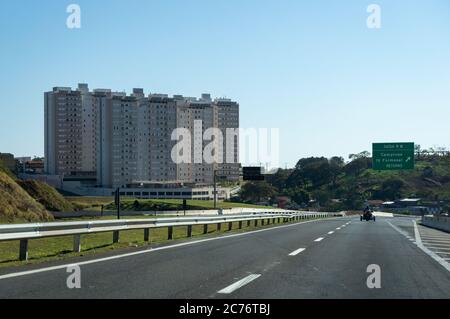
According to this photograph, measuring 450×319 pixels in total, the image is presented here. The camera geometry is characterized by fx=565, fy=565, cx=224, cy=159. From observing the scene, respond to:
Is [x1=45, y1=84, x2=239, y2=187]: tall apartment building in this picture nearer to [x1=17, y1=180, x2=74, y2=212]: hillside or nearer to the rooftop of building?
the rooftop of building

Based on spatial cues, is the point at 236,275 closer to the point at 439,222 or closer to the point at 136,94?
the point at 439,222

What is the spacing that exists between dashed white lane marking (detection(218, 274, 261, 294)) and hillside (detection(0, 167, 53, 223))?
114ft

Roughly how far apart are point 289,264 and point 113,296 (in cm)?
528

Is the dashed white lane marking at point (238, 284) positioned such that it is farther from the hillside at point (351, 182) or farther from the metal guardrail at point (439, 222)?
the hillside at point (351, 182)

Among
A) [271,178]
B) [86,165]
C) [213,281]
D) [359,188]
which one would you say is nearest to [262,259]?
[213,281]

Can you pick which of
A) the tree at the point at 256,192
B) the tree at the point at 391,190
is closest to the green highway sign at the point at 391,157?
the tree at the point at 256,192

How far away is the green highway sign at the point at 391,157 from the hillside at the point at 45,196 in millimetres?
40200

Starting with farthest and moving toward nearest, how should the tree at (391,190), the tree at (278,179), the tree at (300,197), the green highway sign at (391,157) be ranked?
the tree at (278,179) → the tree at (391,190) → the tree at (300,197) → the green highway sign at (391,157)

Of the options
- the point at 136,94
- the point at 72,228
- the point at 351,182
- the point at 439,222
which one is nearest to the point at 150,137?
the point at 136,94

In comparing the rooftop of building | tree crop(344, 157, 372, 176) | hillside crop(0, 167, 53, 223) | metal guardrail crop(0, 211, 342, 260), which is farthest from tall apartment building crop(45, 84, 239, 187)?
metal guardrail crop(0, 211, 342, 260)

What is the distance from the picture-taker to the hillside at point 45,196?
2718 inches

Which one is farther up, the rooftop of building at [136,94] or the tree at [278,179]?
the rooftop of building at [136,94]

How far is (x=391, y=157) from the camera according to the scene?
164 feet
